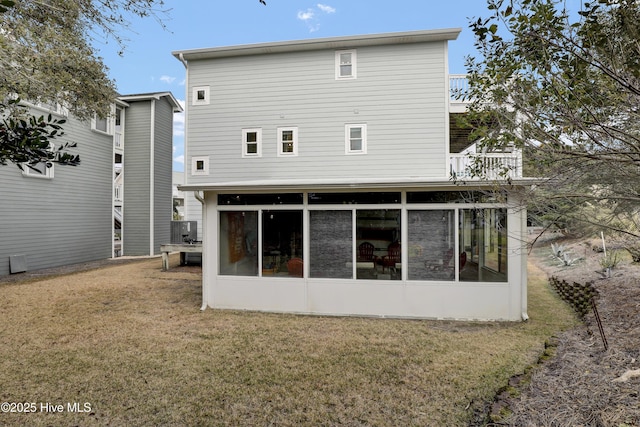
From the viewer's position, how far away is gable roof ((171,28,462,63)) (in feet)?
33.5

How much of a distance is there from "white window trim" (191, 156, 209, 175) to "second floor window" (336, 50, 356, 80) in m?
5.37

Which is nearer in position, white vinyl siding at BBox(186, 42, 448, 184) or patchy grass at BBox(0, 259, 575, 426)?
patchy grass at BBox(0, 259, 575, 426)

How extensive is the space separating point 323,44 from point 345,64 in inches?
37.4

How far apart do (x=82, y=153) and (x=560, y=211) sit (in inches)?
570

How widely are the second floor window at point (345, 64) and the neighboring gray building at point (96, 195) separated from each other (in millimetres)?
8205

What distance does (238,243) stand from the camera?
657 cm

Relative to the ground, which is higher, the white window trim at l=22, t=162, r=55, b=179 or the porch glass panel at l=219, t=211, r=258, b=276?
the white window trim at l=22, t=162, r=55, b=179

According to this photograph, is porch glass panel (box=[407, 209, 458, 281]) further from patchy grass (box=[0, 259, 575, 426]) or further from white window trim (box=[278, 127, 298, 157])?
white window trim (box=[278, 127, 298, 157])

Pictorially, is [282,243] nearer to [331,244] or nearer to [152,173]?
[331,244]

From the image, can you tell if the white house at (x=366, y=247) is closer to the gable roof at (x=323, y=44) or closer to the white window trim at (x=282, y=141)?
the white window trim at (x=282, y=141)

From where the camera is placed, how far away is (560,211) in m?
4.39

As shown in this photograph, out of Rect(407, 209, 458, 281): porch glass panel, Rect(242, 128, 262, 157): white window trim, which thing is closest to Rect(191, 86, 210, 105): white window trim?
Rect(242, 128, 262, 157): white window trim

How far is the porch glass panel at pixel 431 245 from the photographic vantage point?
5.90 metres

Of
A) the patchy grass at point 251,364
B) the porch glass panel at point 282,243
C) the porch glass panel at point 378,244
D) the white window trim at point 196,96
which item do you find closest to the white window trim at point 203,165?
the white window trim at point 196,96
